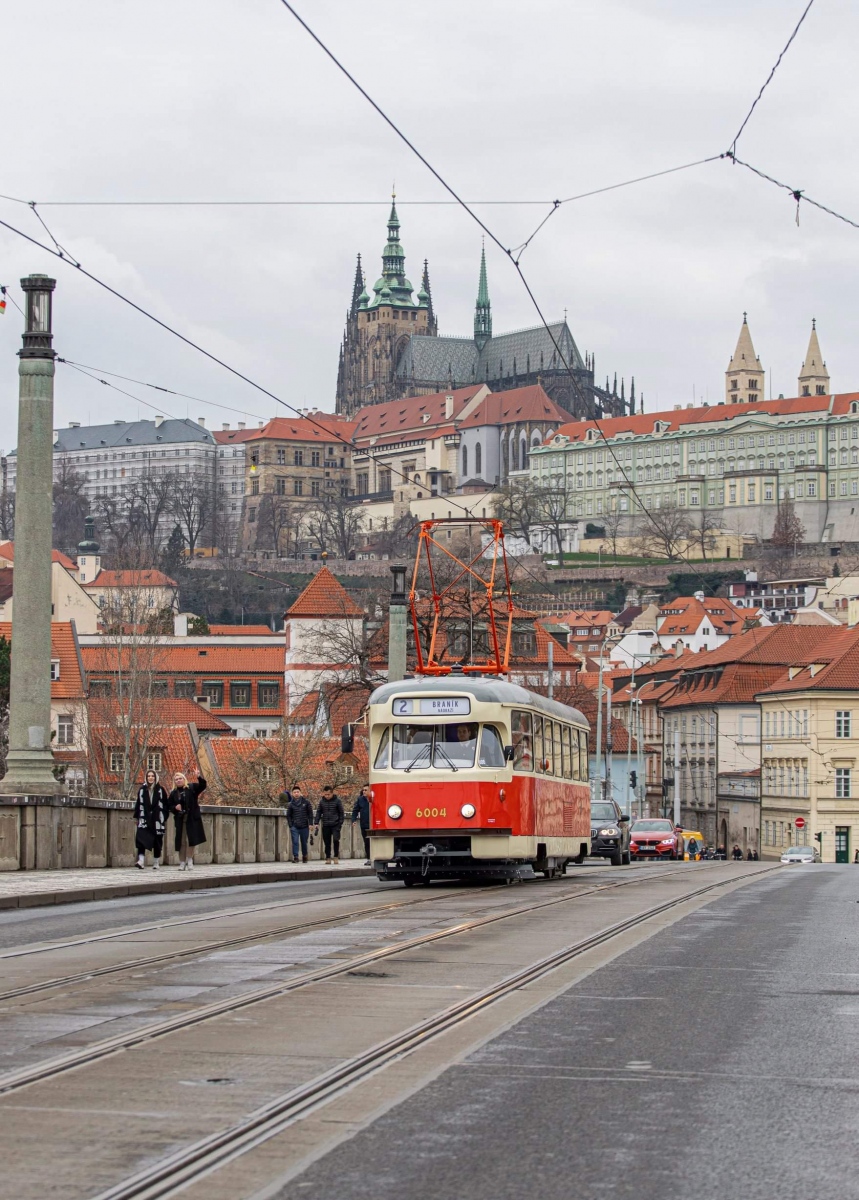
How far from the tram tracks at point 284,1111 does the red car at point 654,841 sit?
40.9 meters

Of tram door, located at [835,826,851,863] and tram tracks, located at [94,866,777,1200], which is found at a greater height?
tram tracks, located at [94,866,777,1200]

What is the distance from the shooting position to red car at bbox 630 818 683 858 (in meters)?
52.9

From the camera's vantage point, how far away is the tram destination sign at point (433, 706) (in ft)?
79.6

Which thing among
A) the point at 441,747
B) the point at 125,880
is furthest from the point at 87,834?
the point at 441,747

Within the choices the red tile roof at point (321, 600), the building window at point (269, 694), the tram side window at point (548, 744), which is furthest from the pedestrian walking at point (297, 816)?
the building window at point (269, 694)

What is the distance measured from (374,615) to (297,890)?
4646cm

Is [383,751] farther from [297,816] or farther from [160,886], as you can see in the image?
[297,816]

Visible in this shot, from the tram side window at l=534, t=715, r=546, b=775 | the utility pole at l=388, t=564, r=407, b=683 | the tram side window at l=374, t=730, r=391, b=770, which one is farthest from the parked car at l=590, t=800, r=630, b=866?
the tram side window at l=374, t=730, r=391, b=770

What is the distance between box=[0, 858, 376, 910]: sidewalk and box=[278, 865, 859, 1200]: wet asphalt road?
8645mm

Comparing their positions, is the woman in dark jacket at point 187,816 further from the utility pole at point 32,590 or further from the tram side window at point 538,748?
the tram side window at point 538,748

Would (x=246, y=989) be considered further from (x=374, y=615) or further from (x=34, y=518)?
(x=374, y=615)

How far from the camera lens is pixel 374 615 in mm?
70750

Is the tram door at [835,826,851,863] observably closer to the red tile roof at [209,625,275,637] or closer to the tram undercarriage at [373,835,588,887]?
the red tile roof at [209,625,275,637]

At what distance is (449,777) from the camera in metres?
24.0
